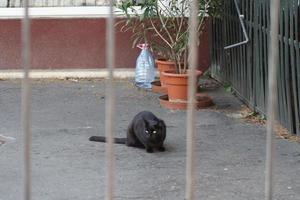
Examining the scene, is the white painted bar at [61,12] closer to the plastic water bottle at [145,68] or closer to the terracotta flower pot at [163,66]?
the plastic water bottle at [145,68]

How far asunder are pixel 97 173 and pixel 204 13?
374 centimetres

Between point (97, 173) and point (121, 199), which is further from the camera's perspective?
point (97, 173)

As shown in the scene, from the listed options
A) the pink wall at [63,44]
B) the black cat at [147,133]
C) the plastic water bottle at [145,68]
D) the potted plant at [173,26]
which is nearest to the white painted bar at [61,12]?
the pink wall at [63,44]

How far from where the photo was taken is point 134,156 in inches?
268

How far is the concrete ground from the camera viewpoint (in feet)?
18.9

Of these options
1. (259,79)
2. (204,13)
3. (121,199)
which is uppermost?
(204,13)

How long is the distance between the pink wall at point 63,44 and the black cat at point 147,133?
3824 mm

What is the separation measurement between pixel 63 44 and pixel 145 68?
4.57 feet

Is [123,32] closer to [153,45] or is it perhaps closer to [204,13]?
[153,45]

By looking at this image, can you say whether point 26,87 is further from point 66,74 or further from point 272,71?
point 66,74

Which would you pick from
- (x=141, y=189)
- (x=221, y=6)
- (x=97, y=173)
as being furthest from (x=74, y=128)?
(x=221, y=6)

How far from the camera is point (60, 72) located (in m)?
11.0

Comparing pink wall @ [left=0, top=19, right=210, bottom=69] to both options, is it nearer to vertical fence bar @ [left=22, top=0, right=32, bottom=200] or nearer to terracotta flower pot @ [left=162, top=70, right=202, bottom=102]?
terracotta flower pot @ [left=162, top=70, right=202, bottom=102]

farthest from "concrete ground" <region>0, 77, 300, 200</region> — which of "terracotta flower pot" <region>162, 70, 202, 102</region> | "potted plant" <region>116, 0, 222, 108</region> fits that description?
"potted plant" <region>116, 0, 222, 108</region>
